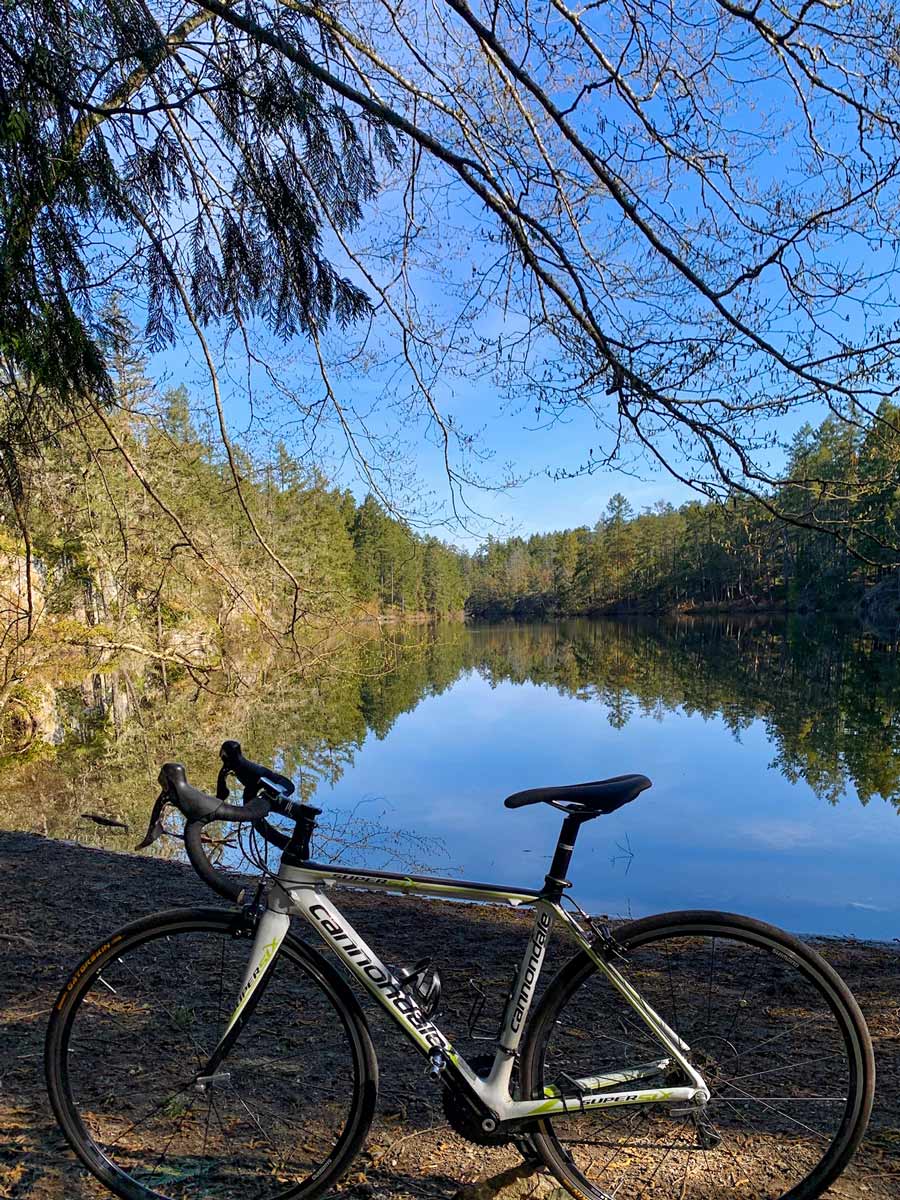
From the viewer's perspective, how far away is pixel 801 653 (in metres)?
24.6

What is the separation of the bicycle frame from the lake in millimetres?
3293

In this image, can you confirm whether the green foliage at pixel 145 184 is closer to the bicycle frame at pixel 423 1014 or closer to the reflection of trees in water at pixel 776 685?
the bicycle frame at pixel 423 1014

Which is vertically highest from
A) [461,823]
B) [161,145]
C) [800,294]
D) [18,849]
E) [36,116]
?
[161,145]

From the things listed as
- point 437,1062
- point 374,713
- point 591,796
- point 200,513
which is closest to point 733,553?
point 591,796

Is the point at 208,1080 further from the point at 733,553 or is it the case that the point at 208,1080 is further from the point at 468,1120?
the point at 733,553

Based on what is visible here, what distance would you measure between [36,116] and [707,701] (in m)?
14.9

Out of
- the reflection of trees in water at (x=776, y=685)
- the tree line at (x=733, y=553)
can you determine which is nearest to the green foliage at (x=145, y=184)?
the tree line at (x=733, y=553)

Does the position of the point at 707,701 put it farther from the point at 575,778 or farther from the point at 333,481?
the point at 333,481

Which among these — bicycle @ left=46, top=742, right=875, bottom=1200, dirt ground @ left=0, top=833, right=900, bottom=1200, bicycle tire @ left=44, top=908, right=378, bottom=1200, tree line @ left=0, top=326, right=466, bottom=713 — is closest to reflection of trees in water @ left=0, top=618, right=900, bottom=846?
tree line @ left=0, top=326, right=466, bottom=713

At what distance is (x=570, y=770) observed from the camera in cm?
982

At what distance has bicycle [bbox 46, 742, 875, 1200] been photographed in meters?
1.47

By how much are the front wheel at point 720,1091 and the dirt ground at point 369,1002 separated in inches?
4.0

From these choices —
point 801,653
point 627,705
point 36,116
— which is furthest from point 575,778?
point 801,653

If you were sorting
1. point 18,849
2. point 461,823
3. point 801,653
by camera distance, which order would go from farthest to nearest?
point 801,653 < point 461,823 < point 18,849
